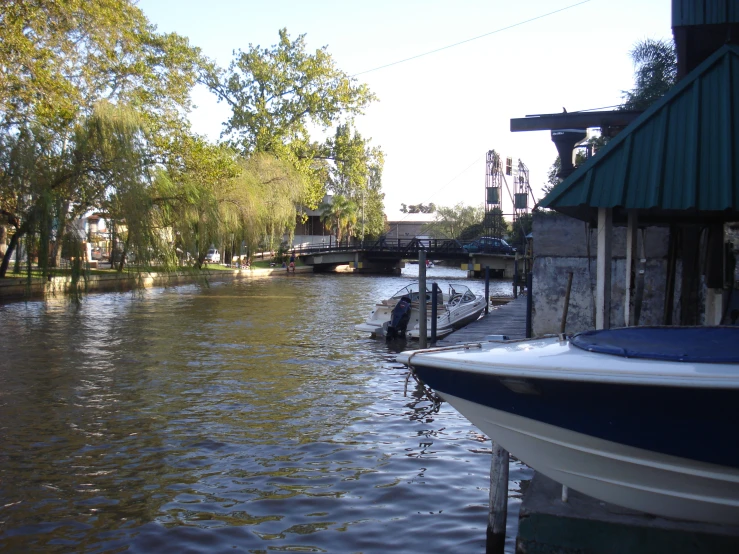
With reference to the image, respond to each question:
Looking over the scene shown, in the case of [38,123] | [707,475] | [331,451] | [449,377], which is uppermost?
[38,123]

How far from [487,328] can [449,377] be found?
433 inches

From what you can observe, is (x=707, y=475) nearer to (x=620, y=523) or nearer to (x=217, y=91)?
(x=620, y=523)

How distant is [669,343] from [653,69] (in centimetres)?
3173

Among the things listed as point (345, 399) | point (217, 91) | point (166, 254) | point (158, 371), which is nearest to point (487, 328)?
point (345, 399)

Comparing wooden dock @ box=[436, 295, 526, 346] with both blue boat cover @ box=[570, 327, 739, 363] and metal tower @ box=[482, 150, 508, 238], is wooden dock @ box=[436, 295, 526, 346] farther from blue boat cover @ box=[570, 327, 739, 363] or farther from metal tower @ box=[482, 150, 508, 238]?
metal tower @ box=[482, 150, 508, 238]

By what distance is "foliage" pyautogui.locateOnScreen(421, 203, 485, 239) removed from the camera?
389 ft

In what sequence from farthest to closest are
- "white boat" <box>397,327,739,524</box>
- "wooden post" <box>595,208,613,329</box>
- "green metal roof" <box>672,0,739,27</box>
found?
"green metal roof" <box>672,0,739,27</box> → "wooden post" <box>595,208,613,329</box> → "white boat" <box>397,327,739,524</box>

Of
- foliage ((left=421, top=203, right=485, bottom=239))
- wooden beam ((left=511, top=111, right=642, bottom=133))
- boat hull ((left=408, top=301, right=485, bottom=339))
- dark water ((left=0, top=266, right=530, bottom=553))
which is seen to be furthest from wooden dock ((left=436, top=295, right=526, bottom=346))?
foliage ((left=421, top=203, right=485, bottom=239))

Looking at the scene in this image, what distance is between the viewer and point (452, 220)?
400 feet

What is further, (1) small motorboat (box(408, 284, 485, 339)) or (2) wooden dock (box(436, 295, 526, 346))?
(1) small motorboat (box(408, 284, 485, 339))

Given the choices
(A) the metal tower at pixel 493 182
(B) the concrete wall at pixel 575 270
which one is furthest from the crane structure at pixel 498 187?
(B) the concrete wall at pixel 575 270

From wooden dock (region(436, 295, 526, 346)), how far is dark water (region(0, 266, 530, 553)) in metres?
1.42

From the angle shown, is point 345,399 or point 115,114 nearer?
point 345,399

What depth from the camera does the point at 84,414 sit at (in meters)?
11.7
